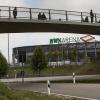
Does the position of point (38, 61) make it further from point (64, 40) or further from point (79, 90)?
point (64, 40)

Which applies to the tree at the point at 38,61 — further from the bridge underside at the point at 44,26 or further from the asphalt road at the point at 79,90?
the asphalt road at the point at 79,90

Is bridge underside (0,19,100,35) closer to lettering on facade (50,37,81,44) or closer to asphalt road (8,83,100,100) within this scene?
asphalt road (8,83,100,100)

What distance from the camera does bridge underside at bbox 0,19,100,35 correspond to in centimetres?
3822

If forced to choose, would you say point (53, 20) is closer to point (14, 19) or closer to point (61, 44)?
point (14, 19)

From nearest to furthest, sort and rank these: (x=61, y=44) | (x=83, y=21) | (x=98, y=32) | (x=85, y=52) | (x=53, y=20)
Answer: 1. (x=53, y=20)
2. (x=83, y=21)
3. (x=98, y=32)
4. (x=85, y=52)
5. (x=61, y=44)

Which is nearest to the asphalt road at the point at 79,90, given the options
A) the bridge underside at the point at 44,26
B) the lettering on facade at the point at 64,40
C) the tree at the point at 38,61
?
the bridge underside at the point at 44,26

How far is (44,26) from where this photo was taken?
42.0 metres

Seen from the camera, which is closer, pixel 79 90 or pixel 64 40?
pixel 79 90

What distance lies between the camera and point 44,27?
140 ft

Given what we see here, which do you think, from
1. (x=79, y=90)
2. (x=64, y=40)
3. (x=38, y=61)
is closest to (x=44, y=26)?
(x=79, y=90)

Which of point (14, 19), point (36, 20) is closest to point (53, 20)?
point (36, 20)

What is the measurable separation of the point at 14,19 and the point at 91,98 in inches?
772

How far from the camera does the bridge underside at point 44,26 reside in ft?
125

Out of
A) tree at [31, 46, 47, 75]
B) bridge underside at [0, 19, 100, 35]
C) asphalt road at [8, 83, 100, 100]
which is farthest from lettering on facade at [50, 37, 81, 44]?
asphalt road at [8, 83, 100, 100]
